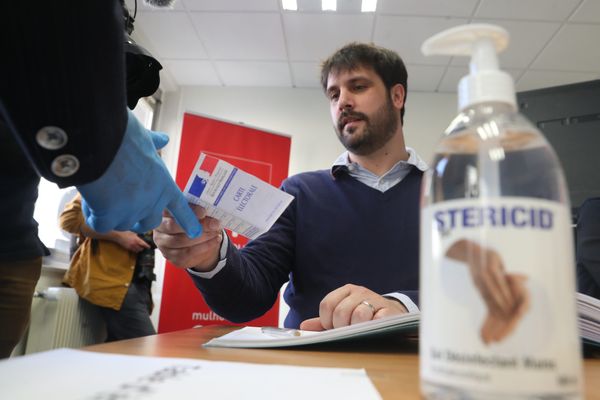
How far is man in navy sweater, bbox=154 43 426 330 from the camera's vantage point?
0.66 m

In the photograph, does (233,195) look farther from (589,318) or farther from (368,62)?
(368,62)

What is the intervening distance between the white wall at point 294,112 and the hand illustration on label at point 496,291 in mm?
2972

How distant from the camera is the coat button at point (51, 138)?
0.38 meters

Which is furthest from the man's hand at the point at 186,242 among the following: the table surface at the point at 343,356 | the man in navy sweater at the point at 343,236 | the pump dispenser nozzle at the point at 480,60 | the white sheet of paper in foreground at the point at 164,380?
the pump dispenser nozzle at the point at 480,60

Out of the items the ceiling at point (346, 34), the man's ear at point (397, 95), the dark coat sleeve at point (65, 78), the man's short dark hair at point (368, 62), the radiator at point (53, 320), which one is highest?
the ceiling at point (346, 34)

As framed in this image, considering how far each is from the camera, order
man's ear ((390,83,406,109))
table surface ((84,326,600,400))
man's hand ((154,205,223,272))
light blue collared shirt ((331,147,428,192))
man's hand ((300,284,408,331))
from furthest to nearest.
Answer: man's ear ((390,83,406,109)) → light blue collared shirt ((331,147,428,192)) → man's hand ((154,205,223,272)) → man's hand ((300,284,408,331)) → table surface ((84,326,600,400))

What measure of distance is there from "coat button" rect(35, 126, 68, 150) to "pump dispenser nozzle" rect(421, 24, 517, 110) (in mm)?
323

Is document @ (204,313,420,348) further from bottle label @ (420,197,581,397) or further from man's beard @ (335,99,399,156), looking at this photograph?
man's beard @ (335,99,399,156)

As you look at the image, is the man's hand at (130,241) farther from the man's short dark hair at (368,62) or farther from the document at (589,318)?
the document at (589,318)

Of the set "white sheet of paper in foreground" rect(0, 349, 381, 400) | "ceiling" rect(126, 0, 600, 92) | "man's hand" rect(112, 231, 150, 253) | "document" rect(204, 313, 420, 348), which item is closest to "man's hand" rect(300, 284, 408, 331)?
"document" rect(204, 313, 420, 348)

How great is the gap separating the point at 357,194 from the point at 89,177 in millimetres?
783

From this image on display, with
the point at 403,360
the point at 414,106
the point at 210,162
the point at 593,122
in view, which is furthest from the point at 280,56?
the point at 403,360

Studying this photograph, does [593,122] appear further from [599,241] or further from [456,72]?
[456,72]

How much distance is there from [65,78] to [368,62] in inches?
43.2
